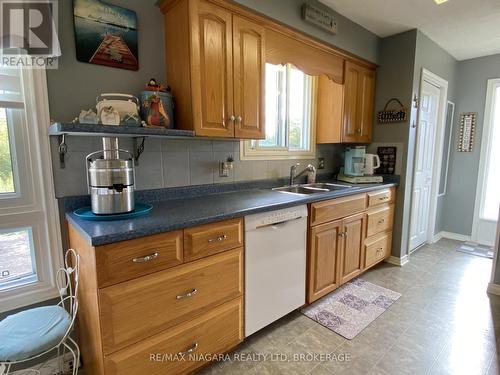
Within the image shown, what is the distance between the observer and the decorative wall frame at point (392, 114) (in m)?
2.70

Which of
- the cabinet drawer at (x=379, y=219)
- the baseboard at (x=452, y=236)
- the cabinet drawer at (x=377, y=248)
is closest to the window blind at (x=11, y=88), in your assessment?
the cabinet drawer at (x=379, y=219)

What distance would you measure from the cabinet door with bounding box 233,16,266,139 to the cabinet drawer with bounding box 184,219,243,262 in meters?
0.67

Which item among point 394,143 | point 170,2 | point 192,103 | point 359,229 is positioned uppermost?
point 170,2

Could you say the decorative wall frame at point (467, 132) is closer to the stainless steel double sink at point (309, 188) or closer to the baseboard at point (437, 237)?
the baseboard at point (437, 237)

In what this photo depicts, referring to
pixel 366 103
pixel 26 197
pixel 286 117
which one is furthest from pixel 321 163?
→ pixel 26 197

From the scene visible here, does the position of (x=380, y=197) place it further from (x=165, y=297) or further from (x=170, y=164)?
(x=165, y=297)

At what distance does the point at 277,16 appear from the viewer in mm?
1813

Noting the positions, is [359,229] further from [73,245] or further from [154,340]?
[73,245]

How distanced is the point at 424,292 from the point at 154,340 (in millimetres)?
2308

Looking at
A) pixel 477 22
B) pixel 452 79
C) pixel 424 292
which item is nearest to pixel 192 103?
pixel 424 292

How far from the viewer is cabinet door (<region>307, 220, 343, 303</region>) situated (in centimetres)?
194

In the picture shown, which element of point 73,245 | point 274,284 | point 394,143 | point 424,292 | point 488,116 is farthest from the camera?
point 488,116

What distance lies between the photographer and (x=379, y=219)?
8.55 feet

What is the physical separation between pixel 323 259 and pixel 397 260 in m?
1.39
